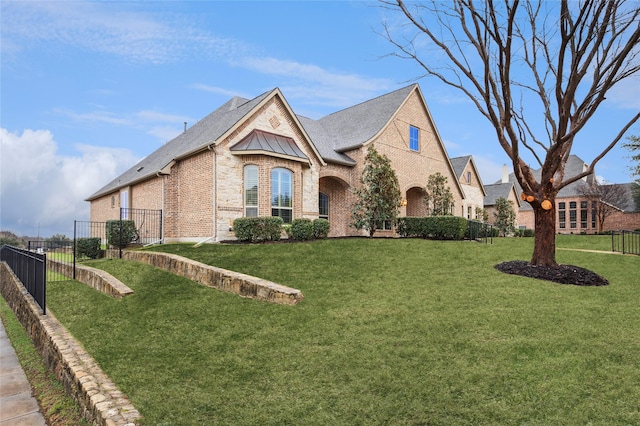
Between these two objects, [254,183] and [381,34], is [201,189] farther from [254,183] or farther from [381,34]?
[381,34]

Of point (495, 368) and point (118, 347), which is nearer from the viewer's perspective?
point (495, 368)

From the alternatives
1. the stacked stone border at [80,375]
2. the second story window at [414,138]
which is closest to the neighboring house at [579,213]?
the second story window at [414,138]

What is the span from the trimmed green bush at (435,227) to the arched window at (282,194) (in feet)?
21.8

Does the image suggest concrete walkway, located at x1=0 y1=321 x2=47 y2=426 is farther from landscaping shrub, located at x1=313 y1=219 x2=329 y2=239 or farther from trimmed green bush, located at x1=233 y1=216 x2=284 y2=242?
landscaping shrub, located at x1=313 y1=219 x2=329 y2=239

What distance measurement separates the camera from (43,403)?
5738 millimetres

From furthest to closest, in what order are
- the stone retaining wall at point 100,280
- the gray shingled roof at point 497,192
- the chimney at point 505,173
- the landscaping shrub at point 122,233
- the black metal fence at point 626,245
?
the chimney at point 505,173 < the gray shingled roof at point 497,192 < the landscaping shrub at point 122,233 < the black metal fence at point 626,245 < the stone retaining wall at point 100,280

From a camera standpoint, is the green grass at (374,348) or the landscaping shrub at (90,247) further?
the landscaping shrub at (90,247)

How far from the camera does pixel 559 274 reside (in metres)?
10.6

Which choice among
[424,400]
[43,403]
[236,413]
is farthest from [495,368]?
[43,403]

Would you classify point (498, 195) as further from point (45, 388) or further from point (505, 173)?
point (45, 388)

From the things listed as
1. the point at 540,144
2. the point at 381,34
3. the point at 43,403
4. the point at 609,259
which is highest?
the point at 381,34

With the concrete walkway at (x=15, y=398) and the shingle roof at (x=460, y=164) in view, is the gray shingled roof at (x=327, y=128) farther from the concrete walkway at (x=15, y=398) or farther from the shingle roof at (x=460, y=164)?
the concrete walkway at (x=15, y=398)

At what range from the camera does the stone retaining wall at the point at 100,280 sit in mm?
10094

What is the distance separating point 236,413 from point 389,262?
27.3 feet
